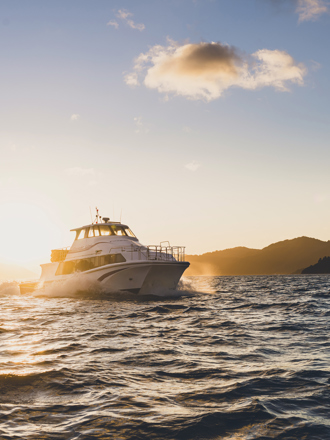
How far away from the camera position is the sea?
12.3 feet

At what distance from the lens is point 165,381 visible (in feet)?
17.6

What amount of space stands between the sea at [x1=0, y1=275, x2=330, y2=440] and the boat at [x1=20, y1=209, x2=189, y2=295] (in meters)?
8.49

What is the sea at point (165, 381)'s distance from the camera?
3.76 metres

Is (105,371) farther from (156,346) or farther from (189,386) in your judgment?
(156,346)

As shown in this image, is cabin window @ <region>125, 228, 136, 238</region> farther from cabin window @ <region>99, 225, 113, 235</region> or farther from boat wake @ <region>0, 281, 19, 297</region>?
boat wake @ <region>0, 281, 19, 297</region>

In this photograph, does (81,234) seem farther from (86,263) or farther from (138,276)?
(138,276)

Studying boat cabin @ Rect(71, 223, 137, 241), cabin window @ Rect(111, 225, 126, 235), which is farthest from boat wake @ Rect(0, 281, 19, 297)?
cabin window @ Rect(111, 225, 126, 235)

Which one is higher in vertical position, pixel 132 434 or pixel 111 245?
pixel 111 245

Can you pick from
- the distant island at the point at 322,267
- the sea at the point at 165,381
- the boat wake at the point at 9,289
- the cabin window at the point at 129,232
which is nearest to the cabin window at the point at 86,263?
the cabin window at the point at 129,232

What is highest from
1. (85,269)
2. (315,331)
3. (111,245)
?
(111,245)

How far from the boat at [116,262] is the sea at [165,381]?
8.49m

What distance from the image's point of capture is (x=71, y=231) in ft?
81.6

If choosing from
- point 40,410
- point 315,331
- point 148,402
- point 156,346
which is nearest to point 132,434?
point 148,402

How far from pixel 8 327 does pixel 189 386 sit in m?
7.72
